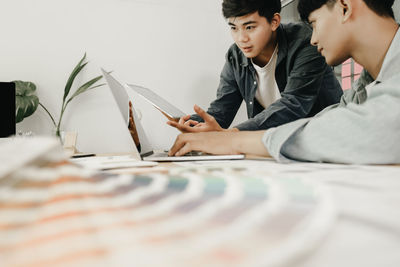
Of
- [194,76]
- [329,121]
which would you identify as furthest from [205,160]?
[194,76]

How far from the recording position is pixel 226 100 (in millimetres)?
1822

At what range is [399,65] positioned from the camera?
2.17 ft

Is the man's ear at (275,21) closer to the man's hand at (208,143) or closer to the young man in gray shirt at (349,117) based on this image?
the young man in gray shirt at (349,117)

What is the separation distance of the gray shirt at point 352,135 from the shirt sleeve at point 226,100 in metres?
1.15

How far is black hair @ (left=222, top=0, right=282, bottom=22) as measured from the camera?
4.81 feet

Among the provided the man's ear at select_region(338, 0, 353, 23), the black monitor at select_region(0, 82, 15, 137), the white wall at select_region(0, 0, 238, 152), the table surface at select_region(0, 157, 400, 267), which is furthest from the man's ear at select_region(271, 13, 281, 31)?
the table surface at select_region(0, 157, 400, 267)

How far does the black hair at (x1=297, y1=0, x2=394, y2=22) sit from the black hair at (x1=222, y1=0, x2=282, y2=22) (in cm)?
40

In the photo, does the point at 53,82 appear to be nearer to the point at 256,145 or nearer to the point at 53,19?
the point at 53,19

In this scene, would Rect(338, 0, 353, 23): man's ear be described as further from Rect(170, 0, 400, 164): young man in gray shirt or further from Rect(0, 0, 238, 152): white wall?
Rect(0, 0, 238, 152): white wall

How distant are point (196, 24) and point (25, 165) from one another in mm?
2638

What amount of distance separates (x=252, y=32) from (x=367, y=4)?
70cm

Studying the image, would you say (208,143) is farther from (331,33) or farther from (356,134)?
(331,33)

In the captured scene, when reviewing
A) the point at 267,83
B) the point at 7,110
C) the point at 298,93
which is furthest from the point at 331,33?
the point at 7,110

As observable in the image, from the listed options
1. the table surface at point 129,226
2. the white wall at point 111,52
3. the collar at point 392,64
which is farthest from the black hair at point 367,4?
the white wall at point 111,52
